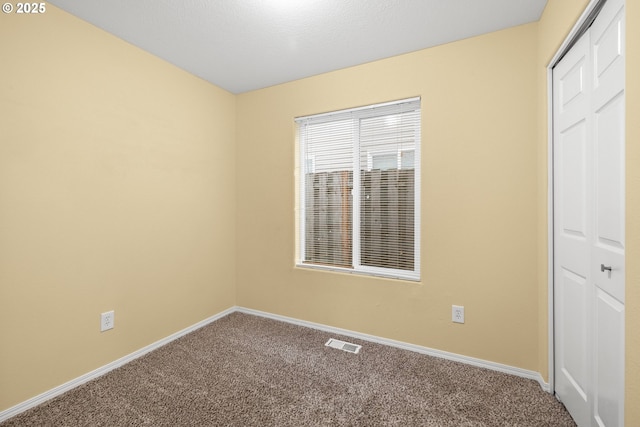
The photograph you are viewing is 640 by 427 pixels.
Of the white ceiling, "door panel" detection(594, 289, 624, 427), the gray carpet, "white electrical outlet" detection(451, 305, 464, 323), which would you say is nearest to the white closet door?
"door panel" detection(594, 289, 624, 427)

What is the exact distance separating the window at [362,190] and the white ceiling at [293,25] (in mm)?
518

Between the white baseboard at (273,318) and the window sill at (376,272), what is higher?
the window sill at (376,272)

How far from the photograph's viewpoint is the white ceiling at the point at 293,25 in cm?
185

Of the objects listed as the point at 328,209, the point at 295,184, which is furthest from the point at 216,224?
the point at 328,209

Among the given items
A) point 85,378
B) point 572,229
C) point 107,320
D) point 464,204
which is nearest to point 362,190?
point 464,204

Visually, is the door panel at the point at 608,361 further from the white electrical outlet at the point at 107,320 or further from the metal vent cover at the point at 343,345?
the white electrical outlet at the point at 107,320

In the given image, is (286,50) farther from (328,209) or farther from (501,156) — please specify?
(501,156)

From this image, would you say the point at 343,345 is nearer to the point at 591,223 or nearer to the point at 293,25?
the point at 591,223

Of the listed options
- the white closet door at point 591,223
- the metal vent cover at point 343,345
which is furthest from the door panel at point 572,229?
the metal vent cover at point 343,345

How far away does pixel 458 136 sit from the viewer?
7.32ft

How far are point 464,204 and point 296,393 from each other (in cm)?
183

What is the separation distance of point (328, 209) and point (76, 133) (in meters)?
2.07

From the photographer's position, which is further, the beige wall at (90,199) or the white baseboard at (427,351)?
the white baseboard at (427,351)

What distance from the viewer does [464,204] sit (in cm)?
222
